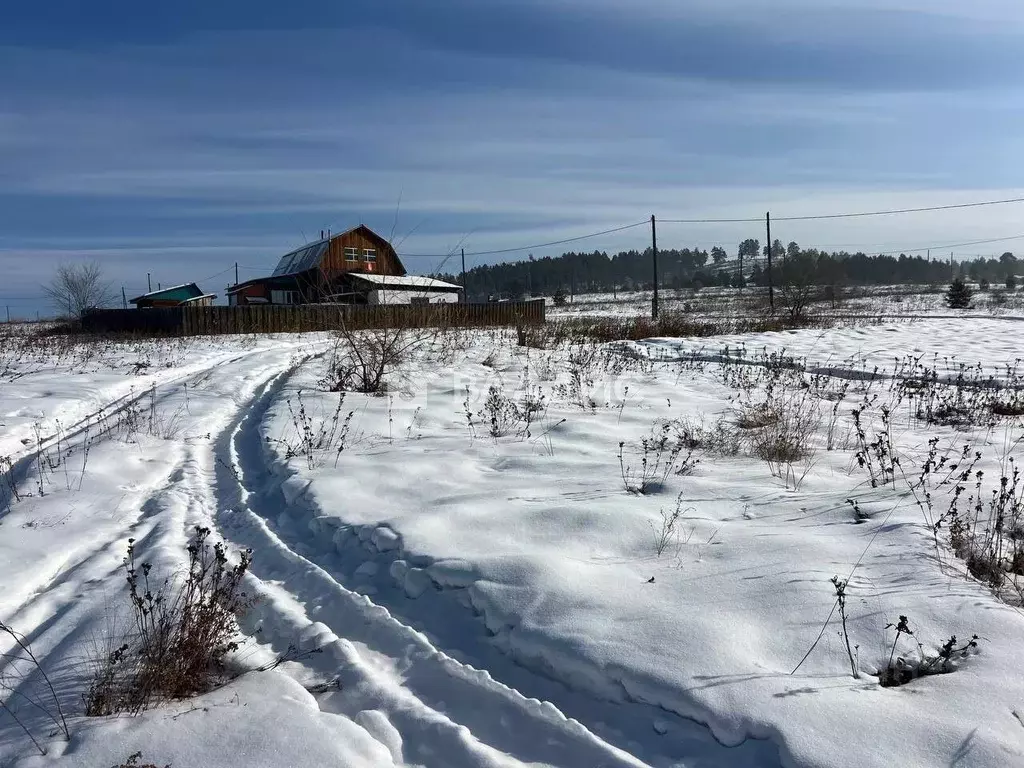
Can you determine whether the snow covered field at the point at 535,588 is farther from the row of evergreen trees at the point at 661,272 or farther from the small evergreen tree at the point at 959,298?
the row of evergreen trees at the point at 661,272

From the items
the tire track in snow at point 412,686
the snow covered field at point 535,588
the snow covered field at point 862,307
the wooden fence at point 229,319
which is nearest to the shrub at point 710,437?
the snow covered field at point 535,588

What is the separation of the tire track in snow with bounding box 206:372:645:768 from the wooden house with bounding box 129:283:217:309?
1810 inches

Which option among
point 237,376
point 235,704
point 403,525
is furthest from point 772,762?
point 237,376

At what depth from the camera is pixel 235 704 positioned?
7.95 feet

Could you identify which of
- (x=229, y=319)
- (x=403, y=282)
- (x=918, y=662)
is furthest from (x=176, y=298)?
(x=918, y=662)

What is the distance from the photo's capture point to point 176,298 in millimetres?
48250

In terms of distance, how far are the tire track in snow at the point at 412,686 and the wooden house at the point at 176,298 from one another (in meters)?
46.0

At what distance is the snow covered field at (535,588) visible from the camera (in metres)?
2.22

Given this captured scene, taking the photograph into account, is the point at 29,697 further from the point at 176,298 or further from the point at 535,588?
the point at 176,298

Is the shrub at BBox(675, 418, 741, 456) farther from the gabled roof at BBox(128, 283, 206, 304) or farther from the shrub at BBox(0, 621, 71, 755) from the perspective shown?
the gabled roof at BBox(128, 283, 206, 304)

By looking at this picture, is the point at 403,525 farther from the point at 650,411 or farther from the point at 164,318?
the point at 164,318

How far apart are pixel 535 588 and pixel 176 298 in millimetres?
52060

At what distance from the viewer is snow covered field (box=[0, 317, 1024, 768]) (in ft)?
7.29

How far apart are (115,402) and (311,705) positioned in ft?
28.8
